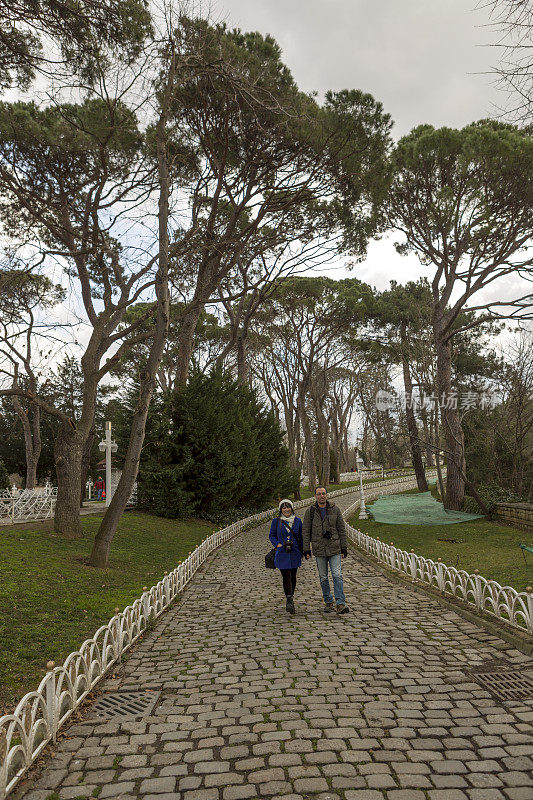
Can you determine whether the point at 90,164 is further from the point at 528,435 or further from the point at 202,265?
the point at 528,435

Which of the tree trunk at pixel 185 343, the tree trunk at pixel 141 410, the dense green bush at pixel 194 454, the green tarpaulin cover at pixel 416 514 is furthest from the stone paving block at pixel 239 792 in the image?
the tree trunk at pixel 185 343

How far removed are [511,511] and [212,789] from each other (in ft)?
51.6

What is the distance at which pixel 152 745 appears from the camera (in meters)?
3.47

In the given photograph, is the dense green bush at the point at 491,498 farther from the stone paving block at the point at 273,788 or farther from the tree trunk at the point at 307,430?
the stone paving block at the point at 273,788

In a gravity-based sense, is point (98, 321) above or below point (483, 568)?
above

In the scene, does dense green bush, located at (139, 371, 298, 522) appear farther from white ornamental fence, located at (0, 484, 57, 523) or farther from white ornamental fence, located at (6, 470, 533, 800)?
white ornamental fence, located at (6, 470, 533, 800)

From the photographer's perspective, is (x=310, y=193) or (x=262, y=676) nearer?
(x=262, y=676)

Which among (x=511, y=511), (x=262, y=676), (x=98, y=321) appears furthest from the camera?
(x=511, y=511)

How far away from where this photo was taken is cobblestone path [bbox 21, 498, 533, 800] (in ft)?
9.62

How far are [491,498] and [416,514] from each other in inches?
108

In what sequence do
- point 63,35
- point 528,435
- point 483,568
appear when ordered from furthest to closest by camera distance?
point 528,435
point 483,568
point 63,35

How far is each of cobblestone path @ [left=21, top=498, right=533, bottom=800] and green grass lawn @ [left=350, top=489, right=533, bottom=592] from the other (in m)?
3.04

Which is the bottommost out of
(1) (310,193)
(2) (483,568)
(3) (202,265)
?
(2) (483,568)

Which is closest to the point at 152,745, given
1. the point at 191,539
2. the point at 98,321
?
the point at 98,321
